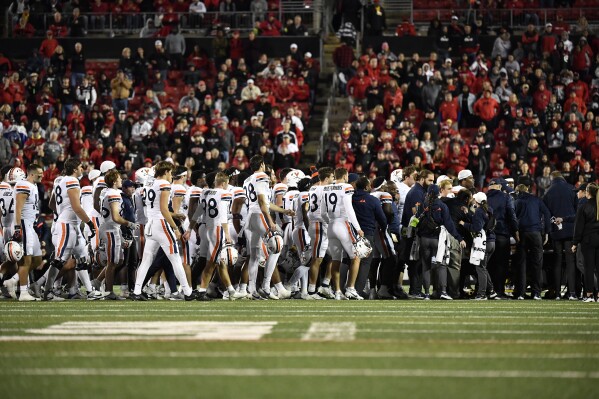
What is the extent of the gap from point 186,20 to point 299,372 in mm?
23175

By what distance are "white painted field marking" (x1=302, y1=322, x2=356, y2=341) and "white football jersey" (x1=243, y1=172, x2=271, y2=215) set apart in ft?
14.8

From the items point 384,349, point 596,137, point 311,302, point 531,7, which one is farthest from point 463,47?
point 384,349

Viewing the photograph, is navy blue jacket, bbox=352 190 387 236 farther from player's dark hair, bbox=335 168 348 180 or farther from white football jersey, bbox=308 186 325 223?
white football jersey, bbox=308 186 325 223

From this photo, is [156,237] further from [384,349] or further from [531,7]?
[531,7]

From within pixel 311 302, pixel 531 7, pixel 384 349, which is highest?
pixel 531 7

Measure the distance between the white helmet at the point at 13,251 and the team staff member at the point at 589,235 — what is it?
6.75m

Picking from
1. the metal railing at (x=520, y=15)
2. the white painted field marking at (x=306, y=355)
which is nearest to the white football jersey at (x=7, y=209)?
the white painted field marking at (x=306, y=355)

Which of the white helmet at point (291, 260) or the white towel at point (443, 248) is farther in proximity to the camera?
the white helmet at point (291, 260)

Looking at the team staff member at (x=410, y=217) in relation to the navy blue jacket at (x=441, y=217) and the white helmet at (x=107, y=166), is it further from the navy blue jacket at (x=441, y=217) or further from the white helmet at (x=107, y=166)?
the white helmet at (x=107, y=166)

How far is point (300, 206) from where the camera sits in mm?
14875

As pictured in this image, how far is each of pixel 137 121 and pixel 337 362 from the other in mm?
17793

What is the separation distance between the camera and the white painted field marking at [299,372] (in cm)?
648

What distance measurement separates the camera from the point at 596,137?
22000mm

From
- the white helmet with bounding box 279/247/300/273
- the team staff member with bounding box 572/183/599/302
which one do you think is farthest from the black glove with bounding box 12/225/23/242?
the team staff member with bounding box 572/183/599/302
